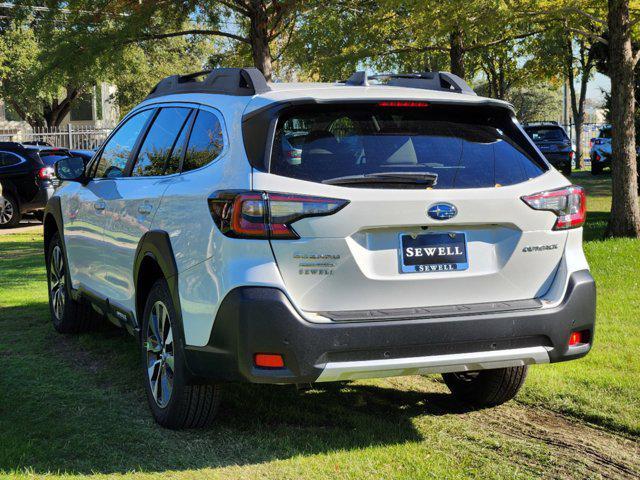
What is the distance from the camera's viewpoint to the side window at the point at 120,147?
243 inches

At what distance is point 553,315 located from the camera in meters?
4.52

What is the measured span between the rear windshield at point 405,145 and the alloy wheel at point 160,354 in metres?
1.24

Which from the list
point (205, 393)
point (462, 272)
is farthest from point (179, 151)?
point (462, 272)

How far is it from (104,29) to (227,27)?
10.5 ft

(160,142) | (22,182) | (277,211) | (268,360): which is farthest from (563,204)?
(22,182)

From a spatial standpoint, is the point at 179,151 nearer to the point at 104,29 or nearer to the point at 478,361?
the point at 478,361

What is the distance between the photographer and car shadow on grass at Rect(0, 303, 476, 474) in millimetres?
4602

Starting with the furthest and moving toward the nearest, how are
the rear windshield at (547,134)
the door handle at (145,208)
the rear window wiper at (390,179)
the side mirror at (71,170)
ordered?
the rear windshield at (547,134) < the side mirror at (71,170) < the door handle at (145,208) < the rear window wiper at (390,179)

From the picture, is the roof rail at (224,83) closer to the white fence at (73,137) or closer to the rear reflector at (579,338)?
the rear reflector at (579,338)

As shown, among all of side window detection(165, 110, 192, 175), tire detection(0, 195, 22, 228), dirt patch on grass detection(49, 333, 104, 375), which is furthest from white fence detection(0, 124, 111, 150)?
side window detection(165, 110, 192, 175)

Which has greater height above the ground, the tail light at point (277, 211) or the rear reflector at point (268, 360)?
the tail light at point (277, 211)

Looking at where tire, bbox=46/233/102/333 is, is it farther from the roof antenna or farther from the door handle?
the roof antenna

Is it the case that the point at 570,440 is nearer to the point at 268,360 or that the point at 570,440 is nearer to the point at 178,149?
the point at 268,360

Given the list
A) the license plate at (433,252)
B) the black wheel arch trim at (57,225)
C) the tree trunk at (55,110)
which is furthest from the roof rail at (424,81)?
the tree trunk at (55,110)
